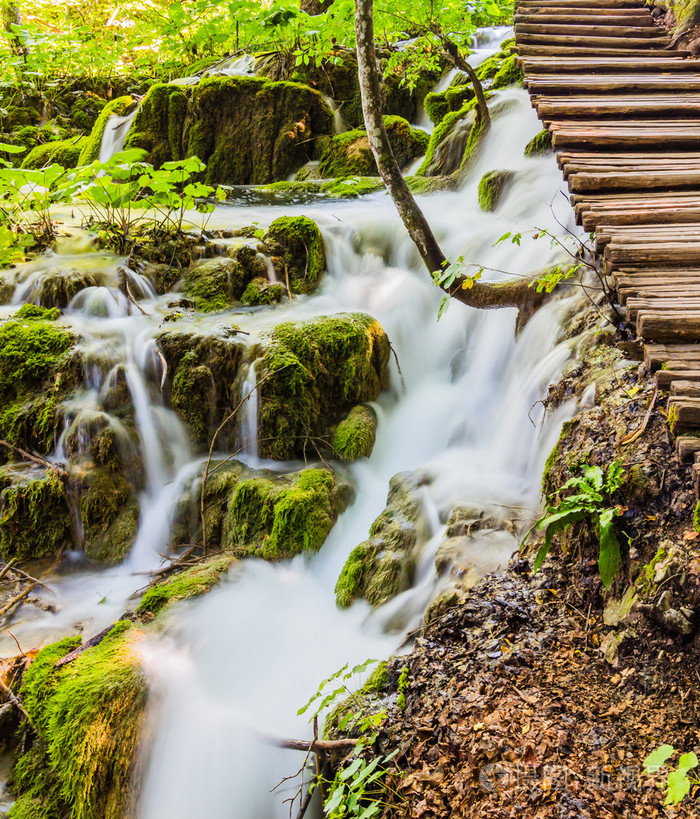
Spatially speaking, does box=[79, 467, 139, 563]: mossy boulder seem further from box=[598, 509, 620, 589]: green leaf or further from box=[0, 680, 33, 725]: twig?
box=[598, 509, 620, 589]: green leaf

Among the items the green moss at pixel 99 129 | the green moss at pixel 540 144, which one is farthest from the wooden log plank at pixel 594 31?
the green moss at pixel 99 129

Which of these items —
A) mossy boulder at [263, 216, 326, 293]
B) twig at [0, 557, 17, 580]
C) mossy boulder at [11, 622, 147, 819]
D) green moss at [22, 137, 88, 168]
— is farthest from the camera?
green moss at [22, 137, 88, 168]

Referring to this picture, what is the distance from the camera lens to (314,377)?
228 inches

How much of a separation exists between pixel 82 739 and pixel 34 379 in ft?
12.1

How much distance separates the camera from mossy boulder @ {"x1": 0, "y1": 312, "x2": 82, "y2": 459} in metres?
5.38

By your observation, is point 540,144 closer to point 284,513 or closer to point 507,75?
point 507,75

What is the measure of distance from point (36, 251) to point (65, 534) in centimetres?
396

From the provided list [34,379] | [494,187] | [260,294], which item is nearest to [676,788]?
[34,379]

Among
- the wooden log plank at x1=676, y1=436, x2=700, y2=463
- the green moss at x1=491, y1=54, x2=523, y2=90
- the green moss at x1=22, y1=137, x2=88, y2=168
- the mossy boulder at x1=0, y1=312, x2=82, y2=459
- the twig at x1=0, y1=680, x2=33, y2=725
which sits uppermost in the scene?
the green moss at x1=491, y1=54, x2=523, y2=90

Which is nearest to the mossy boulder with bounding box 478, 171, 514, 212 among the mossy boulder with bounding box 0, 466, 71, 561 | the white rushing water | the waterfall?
the white rushing water

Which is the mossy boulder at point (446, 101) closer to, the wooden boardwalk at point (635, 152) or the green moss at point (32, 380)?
the wooden boardwalk at point (635, 152)

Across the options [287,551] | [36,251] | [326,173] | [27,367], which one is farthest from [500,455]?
[326,173]

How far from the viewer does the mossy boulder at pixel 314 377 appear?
5.61 metres

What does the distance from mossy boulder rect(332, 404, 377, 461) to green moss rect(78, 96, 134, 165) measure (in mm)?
8723
